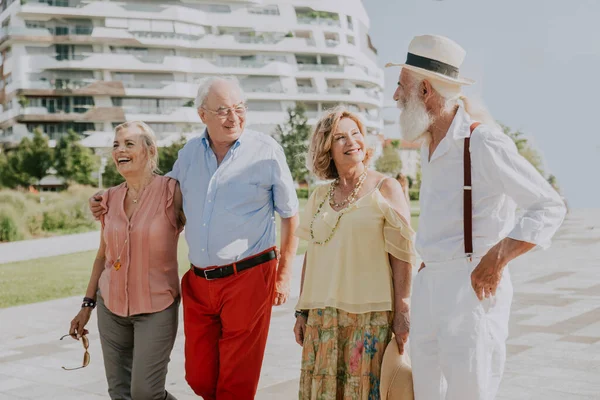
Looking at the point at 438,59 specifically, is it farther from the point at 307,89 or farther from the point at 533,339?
the point at 307,89

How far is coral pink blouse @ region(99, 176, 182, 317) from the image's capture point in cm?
405

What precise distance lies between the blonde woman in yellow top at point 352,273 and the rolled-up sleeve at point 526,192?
0.81 meters

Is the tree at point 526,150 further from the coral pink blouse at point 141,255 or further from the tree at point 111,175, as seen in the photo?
the coral pink blouse at point 141,255

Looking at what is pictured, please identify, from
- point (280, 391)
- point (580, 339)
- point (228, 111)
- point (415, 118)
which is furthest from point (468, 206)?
point (580, 339)

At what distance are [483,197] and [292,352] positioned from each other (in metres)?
4.40

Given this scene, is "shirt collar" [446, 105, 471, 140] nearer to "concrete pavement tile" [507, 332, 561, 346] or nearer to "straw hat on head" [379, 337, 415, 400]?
"straw hat on head" [379, 337, 415, 400]

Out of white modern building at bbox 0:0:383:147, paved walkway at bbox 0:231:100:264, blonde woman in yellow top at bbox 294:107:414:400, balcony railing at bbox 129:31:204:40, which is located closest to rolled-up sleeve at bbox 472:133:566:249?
blonde woman in yellow top at bbox 294:107:414:400

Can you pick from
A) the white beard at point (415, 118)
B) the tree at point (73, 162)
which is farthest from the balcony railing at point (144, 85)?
the white beard at point (415, 118)

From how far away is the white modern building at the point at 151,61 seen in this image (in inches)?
3078

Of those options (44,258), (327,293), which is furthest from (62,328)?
(44,258)

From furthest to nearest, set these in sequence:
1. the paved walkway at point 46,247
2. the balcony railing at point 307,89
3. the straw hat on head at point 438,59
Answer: the balcony railing at point 307,89 < the paved walkway at point 46,247 < the straw hat on head at point 438,59

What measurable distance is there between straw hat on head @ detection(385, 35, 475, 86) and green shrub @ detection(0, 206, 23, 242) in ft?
68.4

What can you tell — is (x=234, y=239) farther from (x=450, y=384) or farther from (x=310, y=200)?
(x=450, y=384)

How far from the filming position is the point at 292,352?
7070mm
